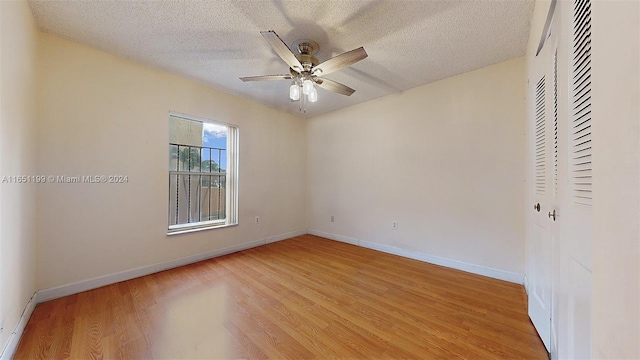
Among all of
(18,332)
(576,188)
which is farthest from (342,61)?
(18,332)

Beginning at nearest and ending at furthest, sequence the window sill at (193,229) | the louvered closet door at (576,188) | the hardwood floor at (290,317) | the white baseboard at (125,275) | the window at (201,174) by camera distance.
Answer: the louvered closet door at (576,188) → the hardwood floor at (290,317) → the white baseboard at (125,275) → the window sill at (193,229) → the window at (201,174)

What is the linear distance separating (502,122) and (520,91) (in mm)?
345

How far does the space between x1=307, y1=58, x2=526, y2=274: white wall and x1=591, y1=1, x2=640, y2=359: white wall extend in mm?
2279

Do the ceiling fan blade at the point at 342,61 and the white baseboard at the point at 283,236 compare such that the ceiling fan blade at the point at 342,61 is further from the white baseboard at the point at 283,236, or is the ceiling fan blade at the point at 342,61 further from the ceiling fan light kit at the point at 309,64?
the white baseboard at the point at 283,236

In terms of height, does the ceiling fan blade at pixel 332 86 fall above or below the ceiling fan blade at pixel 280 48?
below

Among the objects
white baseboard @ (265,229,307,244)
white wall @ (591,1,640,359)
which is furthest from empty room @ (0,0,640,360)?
white baseboard @ (265,229,307,244)

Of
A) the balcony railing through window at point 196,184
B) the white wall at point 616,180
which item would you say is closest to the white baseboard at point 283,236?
the balcony railing through window at point 196,184

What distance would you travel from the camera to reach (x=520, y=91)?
93.0 inches

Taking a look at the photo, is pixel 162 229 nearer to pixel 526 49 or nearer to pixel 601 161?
pixel 601 161

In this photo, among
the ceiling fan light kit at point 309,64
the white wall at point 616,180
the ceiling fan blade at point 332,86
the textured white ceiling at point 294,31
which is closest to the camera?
the white wall at point 616,180

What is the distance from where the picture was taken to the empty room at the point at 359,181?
90cm

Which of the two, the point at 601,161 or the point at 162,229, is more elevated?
the point at 601,161

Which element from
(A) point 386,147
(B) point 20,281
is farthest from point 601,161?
(B) point 20,281

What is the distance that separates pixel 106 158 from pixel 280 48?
224cm
